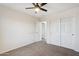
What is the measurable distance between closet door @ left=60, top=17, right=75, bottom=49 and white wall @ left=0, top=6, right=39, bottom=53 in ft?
6.92

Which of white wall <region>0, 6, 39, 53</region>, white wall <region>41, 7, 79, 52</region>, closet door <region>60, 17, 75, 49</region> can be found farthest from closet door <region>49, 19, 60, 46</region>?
white wall <region>0, 6, 39, 53</region>

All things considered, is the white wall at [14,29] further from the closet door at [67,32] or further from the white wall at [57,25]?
the closet door at [67,32]

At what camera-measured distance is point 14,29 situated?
396 cm

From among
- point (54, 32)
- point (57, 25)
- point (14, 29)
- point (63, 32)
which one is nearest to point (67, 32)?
point (63, 32)

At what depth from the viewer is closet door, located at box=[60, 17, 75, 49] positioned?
12.9 ft

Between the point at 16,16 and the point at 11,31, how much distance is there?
853 millimetres

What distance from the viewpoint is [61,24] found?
4625 mm

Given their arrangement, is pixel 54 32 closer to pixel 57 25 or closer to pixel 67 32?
pixel 57 25

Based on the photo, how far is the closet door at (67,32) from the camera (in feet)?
12.9

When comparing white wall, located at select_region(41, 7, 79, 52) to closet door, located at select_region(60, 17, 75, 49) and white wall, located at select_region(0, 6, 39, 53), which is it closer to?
closet door, located at select_region(60, 17, 75, 49)

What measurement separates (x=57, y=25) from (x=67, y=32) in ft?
2.80

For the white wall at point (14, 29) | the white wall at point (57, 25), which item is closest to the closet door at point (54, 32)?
the white wall at point (57, 25)

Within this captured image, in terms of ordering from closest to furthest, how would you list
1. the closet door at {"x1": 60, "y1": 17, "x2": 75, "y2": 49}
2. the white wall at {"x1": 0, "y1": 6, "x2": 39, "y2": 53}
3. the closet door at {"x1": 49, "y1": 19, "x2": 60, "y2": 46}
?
the white wall at {"x1": 0, "y1": 6, "x2": 39, "y2": 53}, the closet door at {"x1": 60, "y1": 17, "x2": 75, "y2": 49}, the closet door at {"x1": 49, "y1": 19, "x2": 60, "y2": 46}

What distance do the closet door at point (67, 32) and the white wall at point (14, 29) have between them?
211 centimetres
